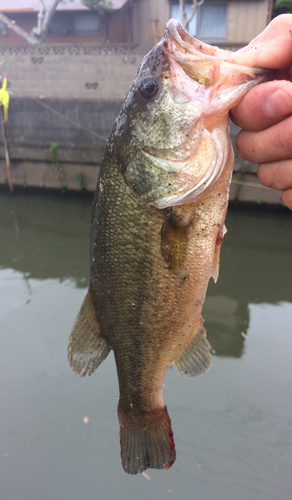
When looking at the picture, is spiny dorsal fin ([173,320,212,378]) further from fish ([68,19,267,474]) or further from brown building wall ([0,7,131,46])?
brown building wall ([0,7,131,46])

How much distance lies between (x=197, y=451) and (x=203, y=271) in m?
2.17

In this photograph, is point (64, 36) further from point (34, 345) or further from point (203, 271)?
point (203, 271)

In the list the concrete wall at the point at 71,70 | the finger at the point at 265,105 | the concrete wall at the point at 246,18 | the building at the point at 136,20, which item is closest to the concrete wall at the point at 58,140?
the concrete wall at the point at 71,70

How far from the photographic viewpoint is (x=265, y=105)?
111cm

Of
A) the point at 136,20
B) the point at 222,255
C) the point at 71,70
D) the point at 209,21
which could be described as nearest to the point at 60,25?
the point at 136,20

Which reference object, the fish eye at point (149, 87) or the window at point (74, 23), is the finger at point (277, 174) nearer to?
the fish eye at point (149, 87)

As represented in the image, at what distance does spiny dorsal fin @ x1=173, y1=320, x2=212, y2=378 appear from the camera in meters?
1.57

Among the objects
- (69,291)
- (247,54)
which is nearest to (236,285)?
(69,291)

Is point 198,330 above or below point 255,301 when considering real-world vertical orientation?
above

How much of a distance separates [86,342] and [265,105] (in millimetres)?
1198

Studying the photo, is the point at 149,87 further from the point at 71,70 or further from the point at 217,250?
the point at 71,70

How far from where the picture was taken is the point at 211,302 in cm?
498

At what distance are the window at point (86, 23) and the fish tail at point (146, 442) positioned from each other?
16043 mm

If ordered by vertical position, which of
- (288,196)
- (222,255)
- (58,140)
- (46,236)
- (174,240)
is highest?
(288,196)
